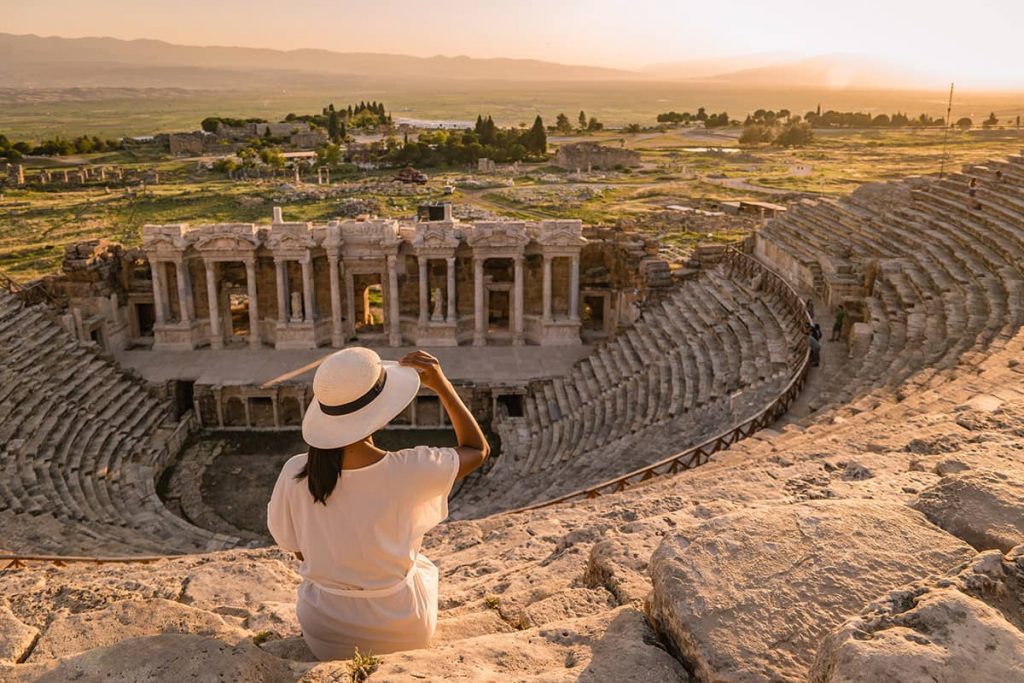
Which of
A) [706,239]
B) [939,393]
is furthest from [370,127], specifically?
[939,393]

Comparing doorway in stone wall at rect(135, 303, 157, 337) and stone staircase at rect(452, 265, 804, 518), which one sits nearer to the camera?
stone staircase at rect(452, 265, 804, 518)

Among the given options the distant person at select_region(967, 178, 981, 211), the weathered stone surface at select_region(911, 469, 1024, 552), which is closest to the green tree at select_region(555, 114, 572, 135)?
the distant person at select_region(967, 178, 981, 211)

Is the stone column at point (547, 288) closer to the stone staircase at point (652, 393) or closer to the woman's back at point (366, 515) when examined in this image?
the stone staircase at point (652, 393)

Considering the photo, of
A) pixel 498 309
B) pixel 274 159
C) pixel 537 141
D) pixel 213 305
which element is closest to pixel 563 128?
pixel 537 141

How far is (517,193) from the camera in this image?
2532 inches

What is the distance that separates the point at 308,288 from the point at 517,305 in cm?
691

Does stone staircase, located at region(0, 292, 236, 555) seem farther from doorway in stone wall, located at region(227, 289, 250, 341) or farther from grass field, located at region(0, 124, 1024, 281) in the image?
grass field, located at region(0, 124, 1024, 281)

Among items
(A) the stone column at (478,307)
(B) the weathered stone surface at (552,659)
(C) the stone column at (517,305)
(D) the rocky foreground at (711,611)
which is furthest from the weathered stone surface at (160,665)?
(C) the stone column at (517,305)

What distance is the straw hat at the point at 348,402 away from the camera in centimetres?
475

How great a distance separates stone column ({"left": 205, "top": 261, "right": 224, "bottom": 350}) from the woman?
78.9ft

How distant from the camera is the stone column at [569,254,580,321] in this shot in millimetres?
28094

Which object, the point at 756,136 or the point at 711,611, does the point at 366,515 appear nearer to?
the point at 711,611

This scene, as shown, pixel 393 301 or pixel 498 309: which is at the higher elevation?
pixel 393 301

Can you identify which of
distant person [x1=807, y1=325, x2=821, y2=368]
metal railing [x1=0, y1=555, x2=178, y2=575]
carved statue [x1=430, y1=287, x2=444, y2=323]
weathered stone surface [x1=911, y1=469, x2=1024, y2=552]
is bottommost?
carved statue [x1=430, y1=287, x2=444, y2=323]
